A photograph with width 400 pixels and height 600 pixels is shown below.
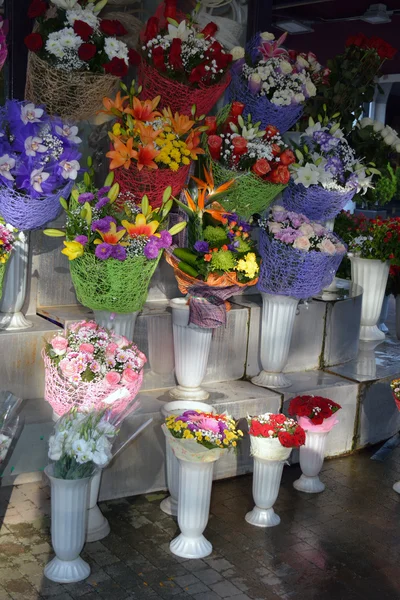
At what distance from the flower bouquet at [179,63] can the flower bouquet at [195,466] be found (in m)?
1.60

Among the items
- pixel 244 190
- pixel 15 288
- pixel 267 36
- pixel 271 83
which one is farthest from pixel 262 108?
pixel 15 288

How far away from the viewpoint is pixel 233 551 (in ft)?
12.5

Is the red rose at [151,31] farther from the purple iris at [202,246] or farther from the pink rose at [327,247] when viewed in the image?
the pink rose at [327,247]

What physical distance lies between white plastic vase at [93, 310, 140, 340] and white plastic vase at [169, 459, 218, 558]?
0.74 m

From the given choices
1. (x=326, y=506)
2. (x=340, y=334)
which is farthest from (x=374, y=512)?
(x=340, y=334)

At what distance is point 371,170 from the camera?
194 inches

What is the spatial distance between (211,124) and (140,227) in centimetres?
86

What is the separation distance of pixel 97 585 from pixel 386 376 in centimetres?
248

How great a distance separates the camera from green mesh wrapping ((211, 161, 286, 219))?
434 cm

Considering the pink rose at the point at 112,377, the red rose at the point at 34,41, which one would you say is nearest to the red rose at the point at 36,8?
the red rose at the point at 34,41

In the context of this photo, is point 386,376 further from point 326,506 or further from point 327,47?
point 327,47

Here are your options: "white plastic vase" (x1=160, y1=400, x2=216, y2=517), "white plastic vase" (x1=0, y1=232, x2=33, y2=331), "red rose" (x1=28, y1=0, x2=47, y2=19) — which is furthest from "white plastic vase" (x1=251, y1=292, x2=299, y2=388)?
"red rose" (x1=28, y1=0, x2=47, y2=19)

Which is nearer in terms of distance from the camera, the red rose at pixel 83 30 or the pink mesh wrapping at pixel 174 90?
the red rose at pixel 83 30

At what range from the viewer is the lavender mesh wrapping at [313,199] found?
4793mm
